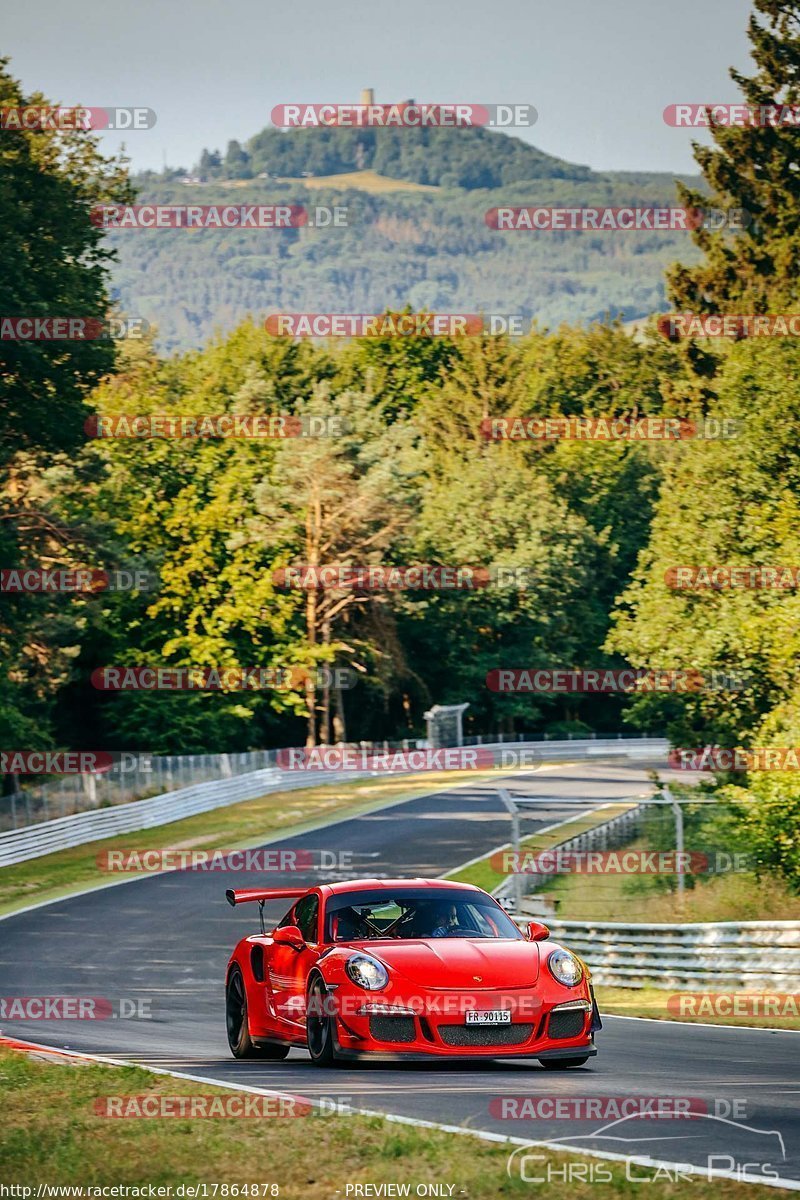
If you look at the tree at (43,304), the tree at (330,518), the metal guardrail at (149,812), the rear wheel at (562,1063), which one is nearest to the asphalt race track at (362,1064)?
the rear wheel at (562,1063)

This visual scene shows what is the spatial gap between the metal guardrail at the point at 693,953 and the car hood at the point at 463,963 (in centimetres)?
864

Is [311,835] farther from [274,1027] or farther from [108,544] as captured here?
[274,1027]

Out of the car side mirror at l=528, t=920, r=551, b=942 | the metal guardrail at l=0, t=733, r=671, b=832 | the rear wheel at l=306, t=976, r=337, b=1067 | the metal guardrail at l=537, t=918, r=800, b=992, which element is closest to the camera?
the rear wheel at l=306, t=976, r=337, b=1067

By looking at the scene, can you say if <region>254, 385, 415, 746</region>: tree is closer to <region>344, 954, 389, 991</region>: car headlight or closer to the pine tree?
the pine tree

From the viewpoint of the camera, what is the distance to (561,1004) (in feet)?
38.0

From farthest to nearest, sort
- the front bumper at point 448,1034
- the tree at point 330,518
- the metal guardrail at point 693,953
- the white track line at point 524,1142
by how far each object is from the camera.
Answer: the tree at point 330,518, the metal guardrail at point 693,953, the front bumper at point 448,1034, the white track line at point 524,1142

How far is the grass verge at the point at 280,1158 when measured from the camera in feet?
24.9

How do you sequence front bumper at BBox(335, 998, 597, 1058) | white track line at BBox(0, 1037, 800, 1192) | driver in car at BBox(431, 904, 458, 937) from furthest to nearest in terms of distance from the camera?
1. driver in car at BBox(431, 904, 458, 937)
2. front bumper at BBox(335, 998, 597, 1058)
3. white track line at BBox(0, 1037, 800, 1192)

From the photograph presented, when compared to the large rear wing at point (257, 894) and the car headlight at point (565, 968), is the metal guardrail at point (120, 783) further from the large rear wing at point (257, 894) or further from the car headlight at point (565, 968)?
the car headlight at point (565, 968)

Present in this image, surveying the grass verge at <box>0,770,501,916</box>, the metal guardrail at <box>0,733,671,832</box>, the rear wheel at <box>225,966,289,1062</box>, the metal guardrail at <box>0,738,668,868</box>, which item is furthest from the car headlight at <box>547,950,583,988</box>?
the metal guardrail at <box>0,733,671,832</box>

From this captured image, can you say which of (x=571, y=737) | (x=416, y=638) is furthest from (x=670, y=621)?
(x=571, y=737)

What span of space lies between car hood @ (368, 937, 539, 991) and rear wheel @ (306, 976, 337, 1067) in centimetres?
48

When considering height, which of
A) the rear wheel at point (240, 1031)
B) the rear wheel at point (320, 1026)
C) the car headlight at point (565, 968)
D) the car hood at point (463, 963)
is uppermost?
the car hood at point (463, 963)

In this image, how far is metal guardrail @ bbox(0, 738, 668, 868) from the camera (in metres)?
41.8
